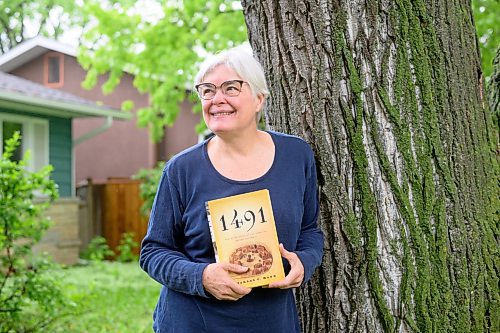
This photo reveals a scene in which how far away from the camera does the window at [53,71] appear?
72.3 feet

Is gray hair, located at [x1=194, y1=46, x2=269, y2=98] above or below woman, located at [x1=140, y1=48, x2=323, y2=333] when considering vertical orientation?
above

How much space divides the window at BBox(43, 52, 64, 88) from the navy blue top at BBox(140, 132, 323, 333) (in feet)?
66.3

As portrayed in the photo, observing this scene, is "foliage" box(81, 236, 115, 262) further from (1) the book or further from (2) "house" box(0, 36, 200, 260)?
(1) the book

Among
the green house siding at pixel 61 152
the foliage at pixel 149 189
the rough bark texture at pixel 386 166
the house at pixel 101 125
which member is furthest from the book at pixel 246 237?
the house at pixel 101 125

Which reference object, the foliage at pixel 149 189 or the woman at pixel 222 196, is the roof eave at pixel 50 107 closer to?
the foliage at pixel 149 189

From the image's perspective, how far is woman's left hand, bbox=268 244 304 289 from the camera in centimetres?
251

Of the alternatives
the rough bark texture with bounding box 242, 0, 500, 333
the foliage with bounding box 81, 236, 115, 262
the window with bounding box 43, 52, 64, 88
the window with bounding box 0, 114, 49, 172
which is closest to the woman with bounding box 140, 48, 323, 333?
the rough bark texture with bounding box 242, 0, 500, 333

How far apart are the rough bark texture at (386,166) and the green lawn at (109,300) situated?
4287 millimetres

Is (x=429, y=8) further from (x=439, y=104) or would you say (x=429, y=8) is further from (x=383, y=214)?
(x=383, y=214)

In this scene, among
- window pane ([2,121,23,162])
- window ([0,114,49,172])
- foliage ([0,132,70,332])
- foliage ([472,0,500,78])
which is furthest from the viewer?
window ([0,114,49,172])

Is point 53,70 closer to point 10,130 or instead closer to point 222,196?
point 10,130

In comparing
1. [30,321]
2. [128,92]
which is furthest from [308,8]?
[128,92]

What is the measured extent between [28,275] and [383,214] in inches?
165

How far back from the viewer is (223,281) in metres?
2.46
